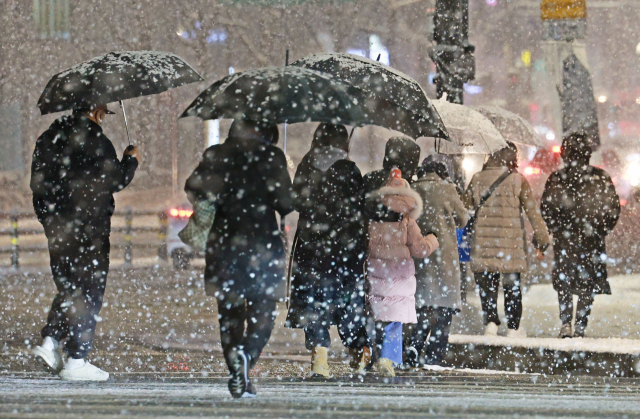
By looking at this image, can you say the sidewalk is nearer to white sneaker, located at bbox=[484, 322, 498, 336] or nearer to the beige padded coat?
white sneaker, located at bbox=[484, 322, 498, 336]

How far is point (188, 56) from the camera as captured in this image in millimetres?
36906

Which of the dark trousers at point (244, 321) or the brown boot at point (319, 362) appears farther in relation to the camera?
the brown boot at point (319, 362)

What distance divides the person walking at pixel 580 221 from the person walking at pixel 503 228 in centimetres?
Result: 33

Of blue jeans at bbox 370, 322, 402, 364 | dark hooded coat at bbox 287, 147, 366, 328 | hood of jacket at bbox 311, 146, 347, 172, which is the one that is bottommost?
blue jeans at bbox 370, 322, 402, 364

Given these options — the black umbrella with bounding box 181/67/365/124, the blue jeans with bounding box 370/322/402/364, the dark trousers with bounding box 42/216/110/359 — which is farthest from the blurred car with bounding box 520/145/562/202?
the dark trousers with bounding box 42/216/110/359

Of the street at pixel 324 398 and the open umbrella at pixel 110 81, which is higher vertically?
the open umbrella at pixel 110 81

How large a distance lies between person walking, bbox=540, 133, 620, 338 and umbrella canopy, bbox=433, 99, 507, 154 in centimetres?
82

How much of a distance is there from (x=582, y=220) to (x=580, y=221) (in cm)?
2

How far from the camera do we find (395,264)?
274 inches

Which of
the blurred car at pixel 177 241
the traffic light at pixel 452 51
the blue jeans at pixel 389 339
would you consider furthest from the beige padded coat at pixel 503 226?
the blurred car at pixel 177 241

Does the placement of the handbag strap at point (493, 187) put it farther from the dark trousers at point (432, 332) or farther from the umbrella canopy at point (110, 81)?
the umbrella canopy at point (110, 81)

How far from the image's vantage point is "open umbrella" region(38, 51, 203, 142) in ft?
20.8

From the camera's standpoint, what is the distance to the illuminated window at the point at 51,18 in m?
38.2

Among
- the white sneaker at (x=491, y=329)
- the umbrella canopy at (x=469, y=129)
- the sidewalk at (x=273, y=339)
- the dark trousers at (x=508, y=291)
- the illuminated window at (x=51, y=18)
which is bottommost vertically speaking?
the sidewalk at (x=273, y=339)
